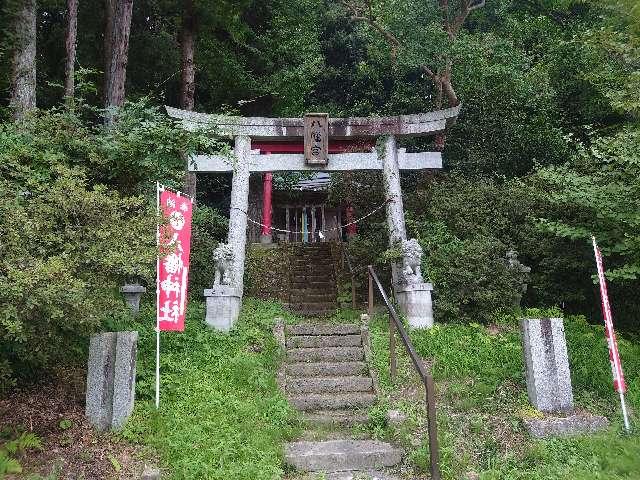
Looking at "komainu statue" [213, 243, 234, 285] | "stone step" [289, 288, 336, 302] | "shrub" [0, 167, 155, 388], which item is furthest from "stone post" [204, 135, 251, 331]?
"shrub" [0, 167, 155, 388]

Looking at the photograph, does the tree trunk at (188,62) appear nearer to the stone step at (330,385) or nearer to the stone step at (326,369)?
the stone step at (326,369)

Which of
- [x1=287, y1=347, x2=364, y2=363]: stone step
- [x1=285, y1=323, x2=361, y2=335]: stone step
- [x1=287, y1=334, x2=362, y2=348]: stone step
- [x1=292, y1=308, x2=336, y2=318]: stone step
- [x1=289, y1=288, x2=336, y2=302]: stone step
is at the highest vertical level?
[x1=289, y1=288, x2=336, y2=302]: stone step

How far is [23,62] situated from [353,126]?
630 cm

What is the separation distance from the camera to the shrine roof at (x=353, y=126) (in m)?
11.1

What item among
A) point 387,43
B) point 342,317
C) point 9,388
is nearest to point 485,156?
point 387,43

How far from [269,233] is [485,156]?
26.0 feet

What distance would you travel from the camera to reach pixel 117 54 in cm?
988

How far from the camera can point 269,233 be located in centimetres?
1852

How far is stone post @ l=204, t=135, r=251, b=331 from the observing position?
876cm

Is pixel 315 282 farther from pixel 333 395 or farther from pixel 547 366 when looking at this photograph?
pixel 547 366

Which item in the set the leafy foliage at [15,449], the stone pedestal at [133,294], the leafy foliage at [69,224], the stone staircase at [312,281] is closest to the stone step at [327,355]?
the leafy foliage at [69,224]

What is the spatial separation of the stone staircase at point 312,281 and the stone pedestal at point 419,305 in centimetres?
303

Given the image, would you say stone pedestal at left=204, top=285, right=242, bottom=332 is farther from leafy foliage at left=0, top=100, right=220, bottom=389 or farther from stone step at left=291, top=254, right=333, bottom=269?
stone step at left=291, top=254, right=333, bottom=269

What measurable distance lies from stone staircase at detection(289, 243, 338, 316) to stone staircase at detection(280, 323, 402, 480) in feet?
11.9
